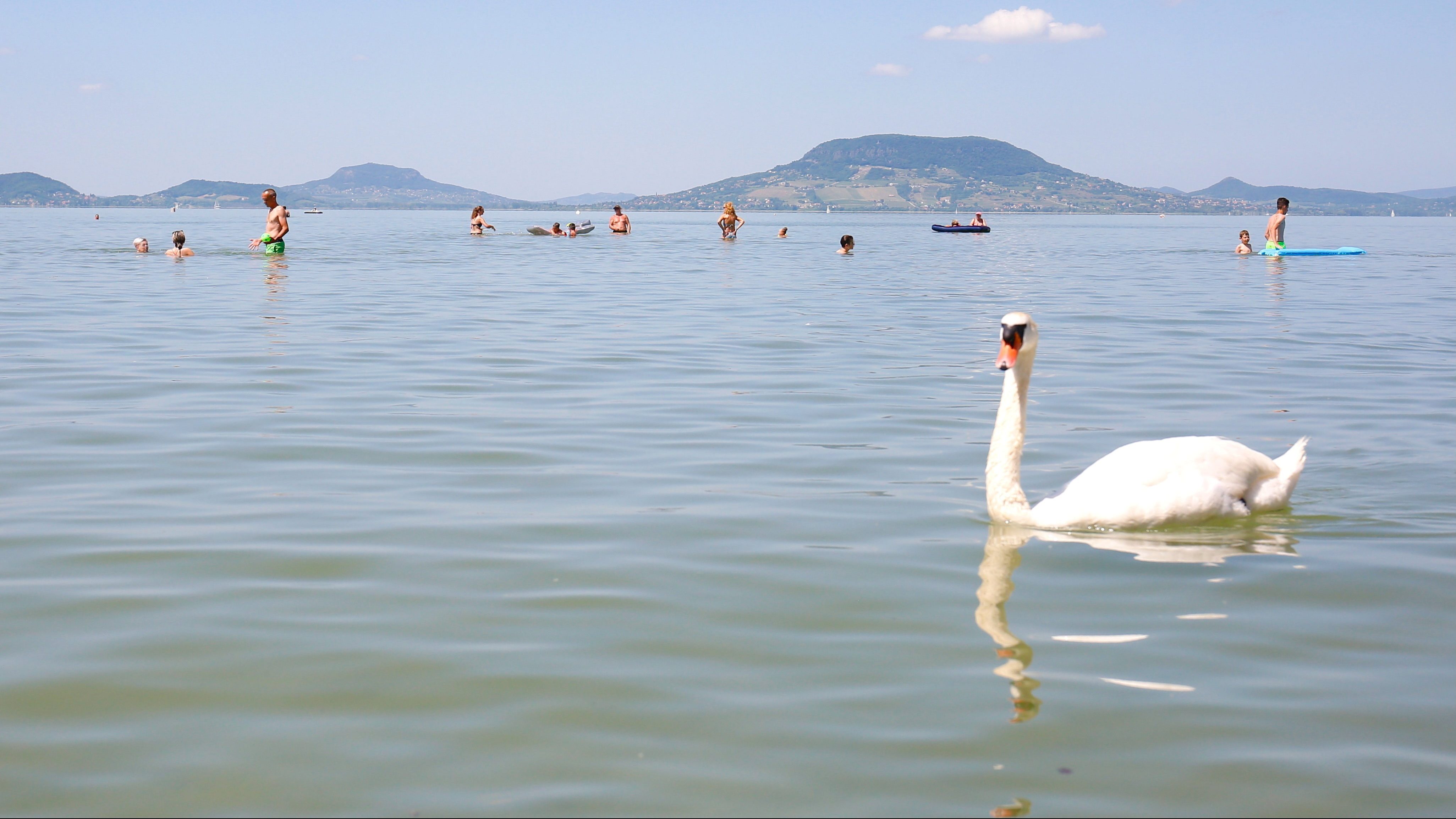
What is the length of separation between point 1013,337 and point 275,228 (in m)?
28.3

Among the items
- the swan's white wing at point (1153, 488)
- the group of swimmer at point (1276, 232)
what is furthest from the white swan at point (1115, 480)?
the group of swimmer at point (1276, 232)

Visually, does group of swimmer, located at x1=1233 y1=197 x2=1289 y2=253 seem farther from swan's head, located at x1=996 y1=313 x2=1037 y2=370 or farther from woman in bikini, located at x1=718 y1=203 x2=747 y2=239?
swan's head, located at x1=996 y1=313 x2=1037 y2=370

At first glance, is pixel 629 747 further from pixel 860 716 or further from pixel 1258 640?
pixel 1258 640

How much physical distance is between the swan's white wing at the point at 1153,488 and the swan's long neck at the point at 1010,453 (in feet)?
0.43

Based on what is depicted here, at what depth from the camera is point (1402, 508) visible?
25.2 feet

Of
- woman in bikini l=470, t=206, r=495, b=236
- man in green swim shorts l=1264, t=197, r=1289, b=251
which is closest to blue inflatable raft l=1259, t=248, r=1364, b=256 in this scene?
man in green swim shorts l=1264, t=197, r=1289, b=251

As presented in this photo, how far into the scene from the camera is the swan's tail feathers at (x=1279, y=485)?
733cm

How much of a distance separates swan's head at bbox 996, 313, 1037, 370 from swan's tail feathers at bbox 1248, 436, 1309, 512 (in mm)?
1739

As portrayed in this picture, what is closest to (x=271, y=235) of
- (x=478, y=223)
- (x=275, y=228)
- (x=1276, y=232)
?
(x=275, y=228)

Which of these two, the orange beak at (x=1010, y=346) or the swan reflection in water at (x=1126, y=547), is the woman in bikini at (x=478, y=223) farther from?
the swan reflection in water at (x=1126, y=547)

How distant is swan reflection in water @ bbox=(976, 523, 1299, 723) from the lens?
233 inches

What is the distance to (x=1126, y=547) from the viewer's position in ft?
22.2

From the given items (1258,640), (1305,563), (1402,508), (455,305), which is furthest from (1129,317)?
(1258,640)

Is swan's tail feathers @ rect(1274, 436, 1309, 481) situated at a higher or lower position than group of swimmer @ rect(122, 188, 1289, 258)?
lower
